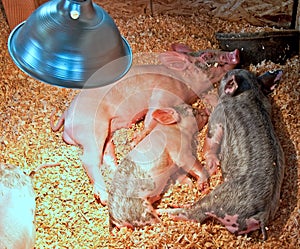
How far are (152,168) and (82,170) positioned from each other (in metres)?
0.38

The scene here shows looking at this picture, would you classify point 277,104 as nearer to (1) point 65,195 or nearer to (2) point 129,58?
(1) point 65,195

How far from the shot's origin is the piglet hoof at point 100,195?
2229 millimetres

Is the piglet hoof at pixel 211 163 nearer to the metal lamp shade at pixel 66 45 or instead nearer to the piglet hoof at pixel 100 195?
the piglet hoof at pixel 100 195

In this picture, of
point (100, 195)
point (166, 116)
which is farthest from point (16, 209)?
point (166, 116)

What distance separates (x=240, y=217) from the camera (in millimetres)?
2020

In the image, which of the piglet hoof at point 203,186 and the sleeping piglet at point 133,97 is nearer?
the piglet hoof at point 203,186

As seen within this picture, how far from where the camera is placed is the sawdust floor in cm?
205

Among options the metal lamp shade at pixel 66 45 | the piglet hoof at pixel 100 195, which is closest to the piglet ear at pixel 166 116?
the piglet hoof at pixel 100 195

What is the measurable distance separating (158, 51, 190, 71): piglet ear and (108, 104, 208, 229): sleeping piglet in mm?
409

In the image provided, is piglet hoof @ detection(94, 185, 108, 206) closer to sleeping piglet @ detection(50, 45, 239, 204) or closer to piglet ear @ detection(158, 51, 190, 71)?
sleeping piglet @ detection(50, 45, 239, 204)

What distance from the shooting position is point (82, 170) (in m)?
2.37

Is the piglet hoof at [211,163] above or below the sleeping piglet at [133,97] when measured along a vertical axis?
below

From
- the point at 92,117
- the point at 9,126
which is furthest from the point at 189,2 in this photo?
the point at 9,126

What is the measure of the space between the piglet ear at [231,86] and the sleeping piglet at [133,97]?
23 centimetres
